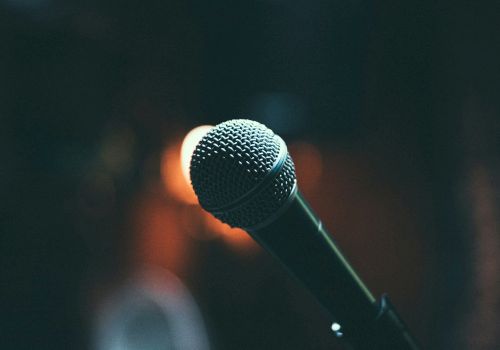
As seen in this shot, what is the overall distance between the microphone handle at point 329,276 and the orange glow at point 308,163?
172 inches

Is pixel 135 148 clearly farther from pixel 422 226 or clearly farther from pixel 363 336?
pixel 363 336

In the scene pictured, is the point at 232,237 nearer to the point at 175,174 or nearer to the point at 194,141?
the point at 175,174

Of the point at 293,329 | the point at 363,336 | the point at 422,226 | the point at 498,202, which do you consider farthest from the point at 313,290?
the point at 293,329

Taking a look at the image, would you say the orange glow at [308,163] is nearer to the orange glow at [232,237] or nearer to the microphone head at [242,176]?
the orange glow at [232,237]

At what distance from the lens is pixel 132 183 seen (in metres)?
5.00

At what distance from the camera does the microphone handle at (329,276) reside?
0.64m

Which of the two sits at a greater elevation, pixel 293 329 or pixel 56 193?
pixel 56 193

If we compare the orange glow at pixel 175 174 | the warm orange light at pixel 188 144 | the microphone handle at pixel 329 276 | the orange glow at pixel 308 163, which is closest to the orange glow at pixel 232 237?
the orange glow at pixel 175 174

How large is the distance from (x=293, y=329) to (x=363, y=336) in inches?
178

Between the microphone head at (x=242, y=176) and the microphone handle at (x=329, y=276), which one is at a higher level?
the microphone head at (x=242, y=176)

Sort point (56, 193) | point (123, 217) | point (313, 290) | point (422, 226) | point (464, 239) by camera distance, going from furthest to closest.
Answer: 1. point (123, 217)
2. point (422, 226)
3. point (56, 193)
4. point (464, 239)
5. point (313, 290)

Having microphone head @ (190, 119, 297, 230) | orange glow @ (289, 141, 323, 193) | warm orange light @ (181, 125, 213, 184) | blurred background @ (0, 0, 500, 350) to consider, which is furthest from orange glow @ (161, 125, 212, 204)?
microphone head @ (190, 119, 297, 230)

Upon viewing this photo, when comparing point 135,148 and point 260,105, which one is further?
point 135,148

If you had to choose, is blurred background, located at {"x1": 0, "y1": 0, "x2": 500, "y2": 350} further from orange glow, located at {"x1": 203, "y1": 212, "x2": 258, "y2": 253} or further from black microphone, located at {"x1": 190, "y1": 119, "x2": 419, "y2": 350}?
black microphone, located at {"x1": 190, "y1": 119, "x2": 419, "y2": 350}
